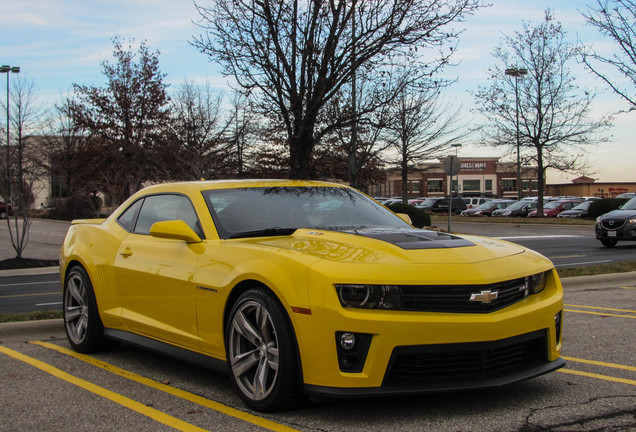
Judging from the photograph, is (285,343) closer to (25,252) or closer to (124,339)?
(124,339)

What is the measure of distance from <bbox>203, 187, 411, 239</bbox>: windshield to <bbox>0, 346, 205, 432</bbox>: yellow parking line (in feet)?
4.11

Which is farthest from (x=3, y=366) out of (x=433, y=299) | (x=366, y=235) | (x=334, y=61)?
(x=334, y=61)

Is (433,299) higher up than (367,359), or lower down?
higher up

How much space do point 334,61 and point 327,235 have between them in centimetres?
827

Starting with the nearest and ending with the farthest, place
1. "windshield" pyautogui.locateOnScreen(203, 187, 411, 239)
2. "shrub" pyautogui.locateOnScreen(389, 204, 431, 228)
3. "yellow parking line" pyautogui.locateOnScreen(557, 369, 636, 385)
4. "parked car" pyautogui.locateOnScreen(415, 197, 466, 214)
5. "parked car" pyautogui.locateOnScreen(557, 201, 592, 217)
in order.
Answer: "yellow parking line" pyautogui.locateOnScreen(557, 369, 636, 385) → "windshield" pyautogui.locateOnScreen(203, 187, 411, 239) → "shrub" pyautogui.locateOnScreen(389, 204, 431, 228) → "parked car" pyautogui.locateOnScreen(557, 201, 592, 217) → "parked car" pyautogui.locateOnScreen(415, 197, 466, 214)

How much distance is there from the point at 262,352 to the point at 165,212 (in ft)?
6.33

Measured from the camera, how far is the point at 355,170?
22234 millimetres

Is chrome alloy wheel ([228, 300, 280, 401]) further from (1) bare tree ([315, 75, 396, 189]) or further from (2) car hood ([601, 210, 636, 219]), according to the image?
(2) car hood ([601, 210, 636, 219])

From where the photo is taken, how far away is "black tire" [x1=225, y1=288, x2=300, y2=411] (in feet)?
12.1

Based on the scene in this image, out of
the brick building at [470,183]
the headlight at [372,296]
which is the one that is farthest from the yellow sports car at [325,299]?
the brick building at [470,183]

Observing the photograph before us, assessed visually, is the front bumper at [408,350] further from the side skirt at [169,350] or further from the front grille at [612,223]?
the front grille at [612,223]

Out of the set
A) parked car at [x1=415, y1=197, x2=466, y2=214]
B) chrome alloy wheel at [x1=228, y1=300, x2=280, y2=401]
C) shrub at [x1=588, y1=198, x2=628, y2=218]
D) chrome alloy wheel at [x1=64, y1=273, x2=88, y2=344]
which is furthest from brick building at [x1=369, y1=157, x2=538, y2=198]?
chrome alloy wheel at [x1=228, y1=300, x2=280, y2=401]

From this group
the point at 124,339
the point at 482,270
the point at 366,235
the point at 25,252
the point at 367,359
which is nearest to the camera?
the point at 367,359

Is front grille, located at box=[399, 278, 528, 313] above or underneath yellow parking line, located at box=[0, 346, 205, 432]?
above
